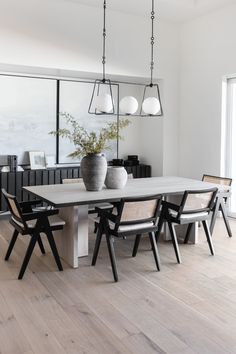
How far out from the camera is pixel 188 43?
6.28 meters

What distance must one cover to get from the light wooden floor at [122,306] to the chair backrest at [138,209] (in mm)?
532

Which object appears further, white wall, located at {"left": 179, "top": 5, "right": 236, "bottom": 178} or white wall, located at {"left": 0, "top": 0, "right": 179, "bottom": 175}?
white wall, located at {"left": 179, "top": 5, "right": 236, "bottom": 178}

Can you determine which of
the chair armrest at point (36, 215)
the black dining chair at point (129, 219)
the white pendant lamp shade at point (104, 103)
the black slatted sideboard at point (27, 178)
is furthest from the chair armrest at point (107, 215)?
the black slatted sideboard at point (27, 178)

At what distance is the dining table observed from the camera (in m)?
3.45

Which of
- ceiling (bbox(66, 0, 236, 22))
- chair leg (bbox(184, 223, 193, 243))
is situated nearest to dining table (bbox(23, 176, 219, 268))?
chair leg (bbox(184, 223, 193, 243))

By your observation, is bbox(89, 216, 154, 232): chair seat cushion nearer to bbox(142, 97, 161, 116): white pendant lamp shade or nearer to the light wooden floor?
the light wooden floor

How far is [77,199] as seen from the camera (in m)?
3.43

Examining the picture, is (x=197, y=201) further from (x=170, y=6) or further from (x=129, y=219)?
(x=170, y=6)

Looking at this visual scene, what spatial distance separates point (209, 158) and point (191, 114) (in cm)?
86

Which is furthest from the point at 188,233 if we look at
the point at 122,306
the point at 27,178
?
the point at 27,178

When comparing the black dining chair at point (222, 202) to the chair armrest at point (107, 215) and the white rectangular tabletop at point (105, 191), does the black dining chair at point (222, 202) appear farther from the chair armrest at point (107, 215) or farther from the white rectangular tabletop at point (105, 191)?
the chair armrest at point (107, 215)

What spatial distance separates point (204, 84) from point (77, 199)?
3.57 meters

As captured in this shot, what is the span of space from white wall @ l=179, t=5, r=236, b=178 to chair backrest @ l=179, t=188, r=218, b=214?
1984 millimetres

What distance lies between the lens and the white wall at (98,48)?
5.07 m
